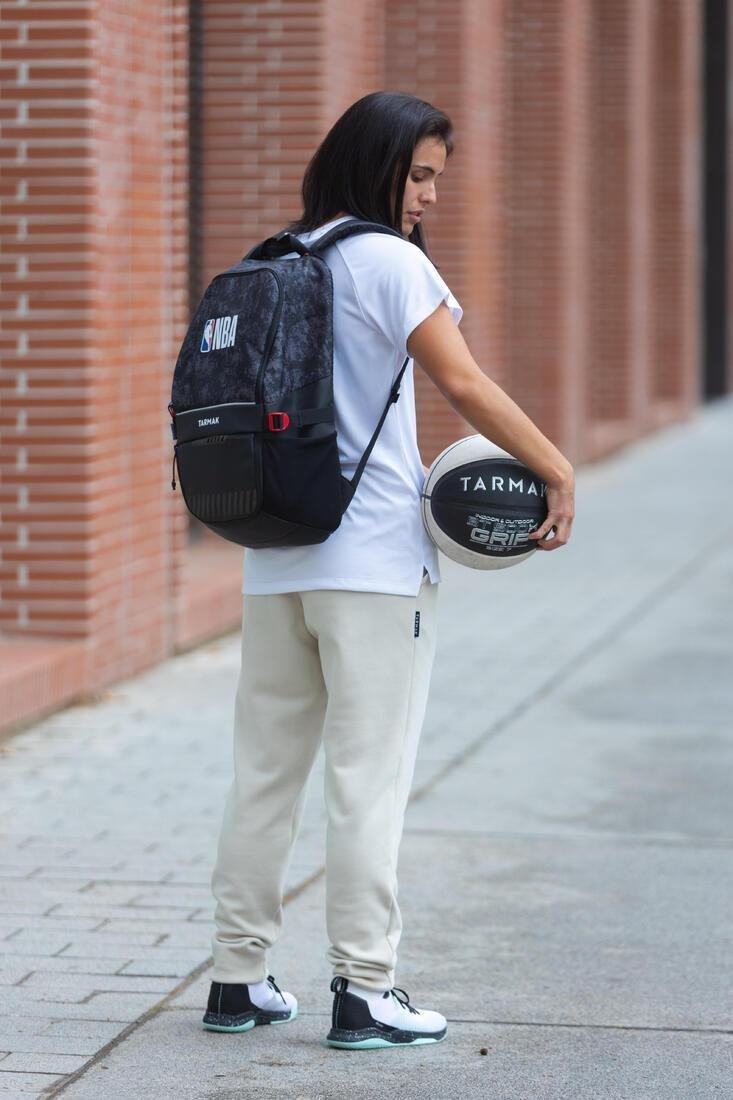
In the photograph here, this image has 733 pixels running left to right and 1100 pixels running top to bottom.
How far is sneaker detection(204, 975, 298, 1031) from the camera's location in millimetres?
4430

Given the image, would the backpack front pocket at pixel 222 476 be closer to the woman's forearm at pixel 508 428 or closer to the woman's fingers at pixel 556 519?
the woman's forearm at pixel 508 428

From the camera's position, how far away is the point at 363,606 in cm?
418

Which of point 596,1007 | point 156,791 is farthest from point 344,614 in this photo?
point 156,791

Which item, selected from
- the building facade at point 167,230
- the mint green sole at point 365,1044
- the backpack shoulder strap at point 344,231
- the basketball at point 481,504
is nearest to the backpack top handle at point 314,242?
the backpack shoulder strap at point 344,231

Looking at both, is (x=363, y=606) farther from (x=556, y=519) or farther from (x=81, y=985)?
(x=81, y=985)

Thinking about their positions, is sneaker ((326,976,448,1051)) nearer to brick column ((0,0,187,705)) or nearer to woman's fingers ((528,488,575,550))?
woman's fingers ((528,488,575,550))

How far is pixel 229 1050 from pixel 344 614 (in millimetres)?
935

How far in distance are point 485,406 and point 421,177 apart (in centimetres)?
47

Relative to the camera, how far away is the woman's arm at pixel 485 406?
4074 millimetres

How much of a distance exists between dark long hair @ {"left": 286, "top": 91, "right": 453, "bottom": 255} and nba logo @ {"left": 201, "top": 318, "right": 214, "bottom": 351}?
310 millimetres

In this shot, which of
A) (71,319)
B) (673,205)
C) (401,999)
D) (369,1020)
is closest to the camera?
(369,1020)

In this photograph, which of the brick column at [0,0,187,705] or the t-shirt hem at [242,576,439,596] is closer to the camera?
the t-shirt hem at [242,576,439,596]

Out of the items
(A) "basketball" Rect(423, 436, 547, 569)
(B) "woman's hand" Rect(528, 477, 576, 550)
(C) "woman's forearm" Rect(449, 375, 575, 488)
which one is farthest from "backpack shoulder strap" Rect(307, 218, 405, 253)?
(B) "woman's hand" Rect(528, 477, 576, 550)

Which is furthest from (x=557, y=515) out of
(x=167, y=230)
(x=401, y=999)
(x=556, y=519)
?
(x=167, y=230)
